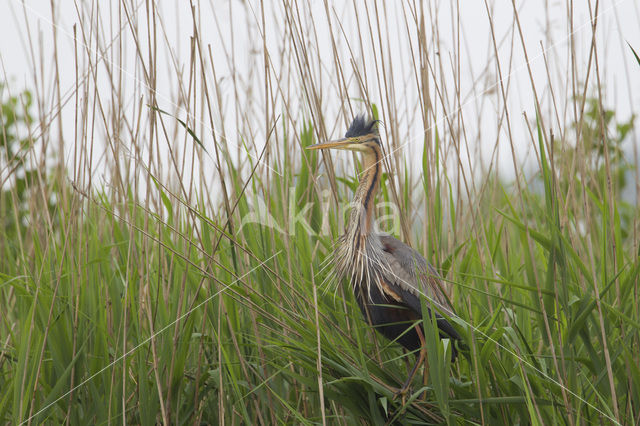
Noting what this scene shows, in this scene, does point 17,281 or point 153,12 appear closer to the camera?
point 153,12

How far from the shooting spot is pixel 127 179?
1839 millimetres

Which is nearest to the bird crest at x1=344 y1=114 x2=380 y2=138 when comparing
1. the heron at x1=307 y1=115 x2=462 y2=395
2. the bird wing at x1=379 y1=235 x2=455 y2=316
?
the heron at x1=307 y1=115 x2=462 y2=395

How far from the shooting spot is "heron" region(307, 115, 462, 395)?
5.87 feet

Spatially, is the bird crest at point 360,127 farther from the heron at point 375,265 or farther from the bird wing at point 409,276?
the bird wing at point 409,276

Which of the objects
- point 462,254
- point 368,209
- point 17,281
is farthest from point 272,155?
point 17,281

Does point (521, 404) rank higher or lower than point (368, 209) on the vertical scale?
lower

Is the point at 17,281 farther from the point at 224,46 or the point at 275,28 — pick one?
the point at 275,28

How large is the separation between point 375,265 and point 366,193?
23 centimetres

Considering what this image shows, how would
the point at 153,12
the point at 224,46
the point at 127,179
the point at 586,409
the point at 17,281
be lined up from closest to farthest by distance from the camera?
the point at 586,409, the point at 153,12, the point at 127,179, the point at 17,281, the point at 224,46

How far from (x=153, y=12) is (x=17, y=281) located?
1.02 metres

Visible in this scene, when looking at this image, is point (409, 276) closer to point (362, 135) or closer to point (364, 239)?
point (364, 239)

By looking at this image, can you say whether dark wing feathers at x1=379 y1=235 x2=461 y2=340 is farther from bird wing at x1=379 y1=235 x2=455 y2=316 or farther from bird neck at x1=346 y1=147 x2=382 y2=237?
bird neck at x1=346 y1=147 x2=382 y2=237

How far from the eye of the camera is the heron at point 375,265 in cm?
179

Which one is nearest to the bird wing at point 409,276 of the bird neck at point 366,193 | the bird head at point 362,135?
the bird neck at point 366,193
